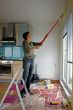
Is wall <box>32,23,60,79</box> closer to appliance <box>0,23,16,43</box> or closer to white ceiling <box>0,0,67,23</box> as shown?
white ceiling <box>0,0,67,23</box>

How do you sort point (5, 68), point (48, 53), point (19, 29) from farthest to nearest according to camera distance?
point (48, 53), point (19, 29), point (5, 68)

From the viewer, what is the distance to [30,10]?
5.81 meters

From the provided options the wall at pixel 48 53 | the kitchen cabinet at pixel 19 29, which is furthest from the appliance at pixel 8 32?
the wall at pixel 48 53

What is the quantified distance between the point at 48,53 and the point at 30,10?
1640 millimetres

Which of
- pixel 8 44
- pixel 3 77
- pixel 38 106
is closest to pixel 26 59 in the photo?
pixel 38 106

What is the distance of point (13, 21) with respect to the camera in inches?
255

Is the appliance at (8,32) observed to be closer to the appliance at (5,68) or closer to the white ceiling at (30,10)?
the white ceiling at (30,10)

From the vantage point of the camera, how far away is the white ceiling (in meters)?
5.19

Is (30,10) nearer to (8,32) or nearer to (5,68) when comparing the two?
(8,32)

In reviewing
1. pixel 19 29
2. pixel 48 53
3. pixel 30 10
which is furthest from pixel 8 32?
pixel 48 53

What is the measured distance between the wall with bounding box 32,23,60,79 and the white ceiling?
1.02 feet

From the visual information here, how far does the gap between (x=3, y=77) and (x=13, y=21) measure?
6.30 ft

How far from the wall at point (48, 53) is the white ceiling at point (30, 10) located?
310 millimetres

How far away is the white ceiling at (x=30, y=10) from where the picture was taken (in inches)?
204
